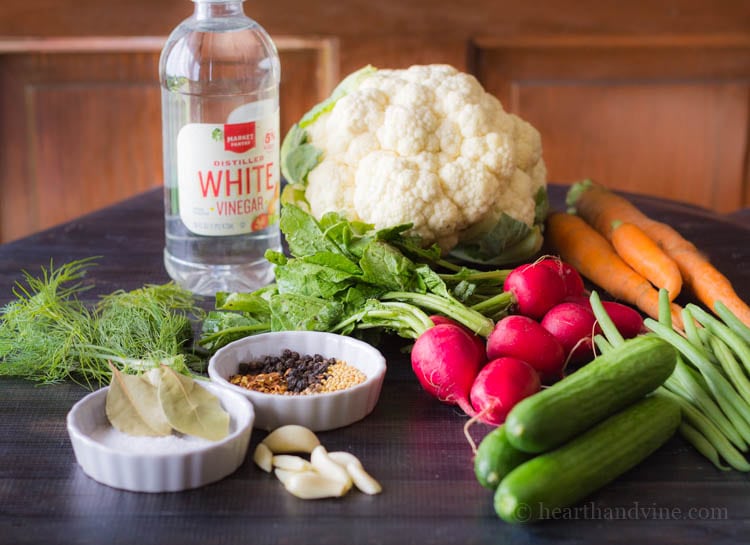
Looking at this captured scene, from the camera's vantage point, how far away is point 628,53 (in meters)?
2.98

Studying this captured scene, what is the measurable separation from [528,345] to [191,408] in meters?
0.45

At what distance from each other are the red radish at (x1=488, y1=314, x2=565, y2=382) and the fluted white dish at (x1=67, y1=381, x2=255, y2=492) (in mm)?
362

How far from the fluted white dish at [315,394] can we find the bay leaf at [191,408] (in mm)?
59

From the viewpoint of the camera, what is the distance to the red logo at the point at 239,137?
4.96 feet

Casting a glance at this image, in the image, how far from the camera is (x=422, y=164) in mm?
1608

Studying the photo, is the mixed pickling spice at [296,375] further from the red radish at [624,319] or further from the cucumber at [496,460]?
the red radish at [624,319]

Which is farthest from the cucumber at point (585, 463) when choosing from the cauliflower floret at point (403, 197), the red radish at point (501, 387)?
the cauliflower floret at point (403, 197)

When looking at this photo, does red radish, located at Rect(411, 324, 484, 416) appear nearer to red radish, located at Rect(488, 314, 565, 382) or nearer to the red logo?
red radish, located at Rect(488, 314, 565, 382)

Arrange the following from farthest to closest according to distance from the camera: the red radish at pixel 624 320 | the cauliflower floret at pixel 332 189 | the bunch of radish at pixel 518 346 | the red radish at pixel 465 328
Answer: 1. the cauliflower floret at pixel 332 189
2. the red radish at pixel 624 320
3. the red radish at pixel 465 328
4. the bunch of radish at pixel 518 346

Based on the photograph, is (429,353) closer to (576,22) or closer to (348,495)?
(348,495)

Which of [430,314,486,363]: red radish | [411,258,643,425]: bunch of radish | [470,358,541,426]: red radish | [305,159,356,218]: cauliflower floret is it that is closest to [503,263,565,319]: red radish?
[411,258,643,425]: bunch of radish

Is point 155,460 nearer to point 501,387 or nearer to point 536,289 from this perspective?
point 501,387

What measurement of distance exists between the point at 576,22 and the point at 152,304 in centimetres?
201

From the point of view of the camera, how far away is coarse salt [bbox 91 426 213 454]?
988 millimetres
